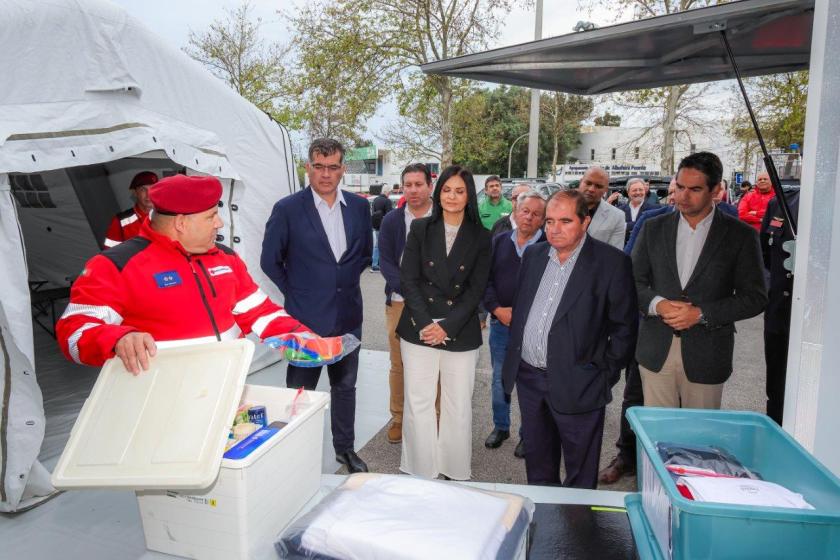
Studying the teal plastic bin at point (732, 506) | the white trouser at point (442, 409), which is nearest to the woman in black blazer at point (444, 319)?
the white trouser at point (442, 409)

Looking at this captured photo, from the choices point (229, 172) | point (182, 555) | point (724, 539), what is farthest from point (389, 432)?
point (724, 539)

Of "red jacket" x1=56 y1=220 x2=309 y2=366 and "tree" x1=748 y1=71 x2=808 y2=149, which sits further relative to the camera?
"tree" x1=748 y1=71 x2=808 y2=149

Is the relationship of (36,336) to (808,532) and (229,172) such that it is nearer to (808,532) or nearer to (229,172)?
(229,172)

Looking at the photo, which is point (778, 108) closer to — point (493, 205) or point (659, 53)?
point (493, 205)

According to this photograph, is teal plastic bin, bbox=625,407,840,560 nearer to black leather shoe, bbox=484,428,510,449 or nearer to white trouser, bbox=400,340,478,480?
white trouser, bbox=400,340,478,480

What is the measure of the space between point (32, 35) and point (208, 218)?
6.39 feet

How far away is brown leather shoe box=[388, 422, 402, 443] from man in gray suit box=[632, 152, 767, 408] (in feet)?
5.66

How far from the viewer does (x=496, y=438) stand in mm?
3795

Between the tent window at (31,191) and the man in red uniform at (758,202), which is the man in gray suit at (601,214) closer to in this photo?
the man in red uniform at (758,202)

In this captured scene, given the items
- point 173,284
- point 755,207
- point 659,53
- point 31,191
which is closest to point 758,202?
point 755,207

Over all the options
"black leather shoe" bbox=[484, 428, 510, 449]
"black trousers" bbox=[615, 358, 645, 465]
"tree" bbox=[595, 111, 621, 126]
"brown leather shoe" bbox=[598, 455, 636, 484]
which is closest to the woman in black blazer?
"black leather shoe" bbox=[484, 428, 510, 449]

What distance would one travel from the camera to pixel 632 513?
137 centimetres

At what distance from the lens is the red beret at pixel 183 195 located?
1.84 meters

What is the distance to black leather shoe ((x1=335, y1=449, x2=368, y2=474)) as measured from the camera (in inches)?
132
